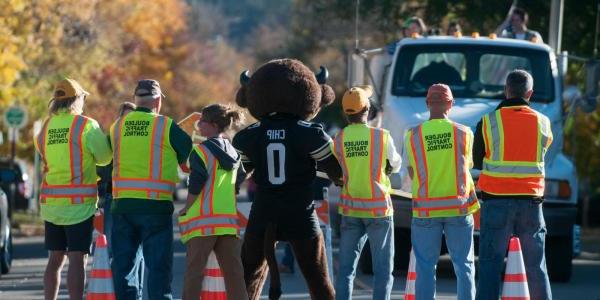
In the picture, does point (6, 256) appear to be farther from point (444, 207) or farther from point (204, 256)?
point (444, 207)

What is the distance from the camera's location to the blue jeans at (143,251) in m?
10.8

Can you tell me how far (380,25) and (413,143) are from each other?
1976cm

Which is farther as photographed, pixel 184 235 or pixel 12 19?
pixel 12 19

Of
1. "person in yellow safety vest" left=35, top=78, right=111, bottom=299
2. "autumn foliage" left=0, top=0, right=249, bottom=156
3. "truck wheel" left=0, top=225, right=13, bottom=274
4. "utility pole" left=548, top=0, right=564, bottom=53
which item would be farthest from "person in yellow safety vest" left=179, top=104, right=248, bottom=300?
"autumn foliage" left=0, top=0, right=249, bottom=156

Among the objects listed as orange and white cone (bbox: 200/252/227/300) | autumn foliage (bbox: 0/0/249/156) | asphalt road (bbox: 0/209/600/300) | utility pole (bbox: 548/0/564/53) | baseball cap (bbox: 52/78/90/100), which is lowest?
asphalt road (bbox: 0/209/600/300)

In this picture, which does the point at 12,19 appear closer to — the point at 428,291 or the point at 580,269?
the point at 580,269

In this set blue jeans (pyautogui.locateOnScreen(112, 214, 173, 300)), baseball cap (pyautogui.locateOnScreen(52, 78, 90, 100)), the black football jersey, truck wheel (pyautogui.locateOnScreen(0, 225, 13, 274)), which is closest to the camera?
the black football jersey

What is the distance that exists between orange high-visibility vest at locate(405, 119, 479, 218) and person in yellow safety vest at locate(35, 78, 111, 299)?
7.72 feet

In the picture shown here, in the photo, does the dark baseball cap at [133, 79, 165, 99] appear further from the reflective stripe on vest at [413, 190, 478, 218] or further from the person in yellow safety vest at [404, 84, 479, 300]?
the reflective stripe on vest at [413, 190, 478, 218]

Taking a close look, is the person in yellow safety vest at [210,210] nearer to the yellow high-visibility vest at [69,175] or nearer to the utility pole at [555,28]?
the yellow high-visibility vest at [69,175]

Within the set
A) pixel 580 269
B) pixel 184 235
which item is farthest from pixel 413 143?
pixel 580 269

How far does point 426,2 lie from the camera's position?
28.2 meters

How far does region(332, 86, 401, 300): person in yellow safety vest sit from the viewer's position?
36.9ft

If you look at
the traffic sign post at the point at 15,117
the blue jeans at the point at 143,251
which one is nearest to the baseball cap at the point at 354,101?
the blue jeans at the point at 143,251
